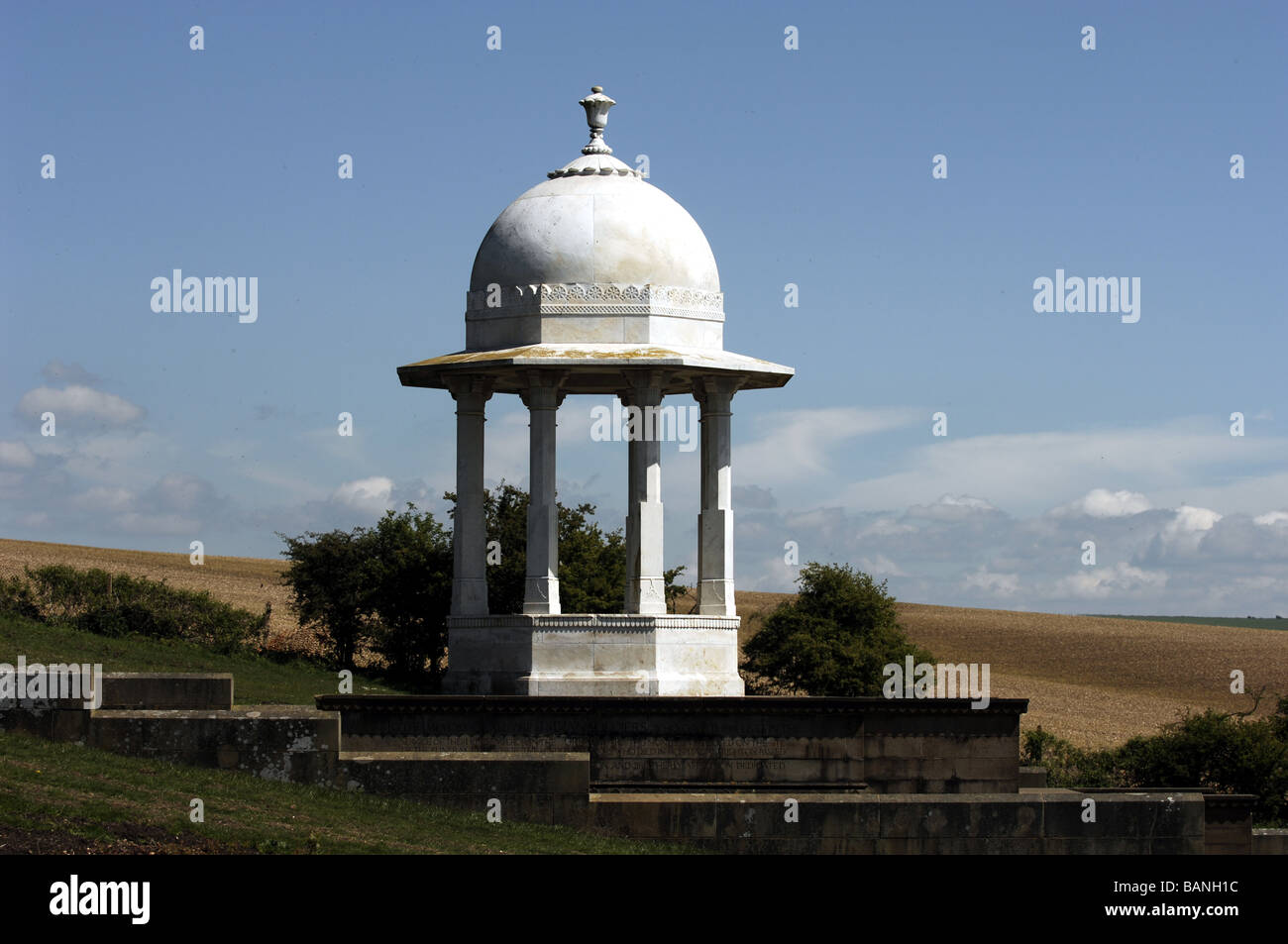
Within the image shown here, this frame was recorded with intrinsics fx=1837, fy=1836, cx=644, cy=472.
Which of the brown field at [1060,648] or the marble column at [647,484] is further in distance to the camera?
the brown field at [1060,648]

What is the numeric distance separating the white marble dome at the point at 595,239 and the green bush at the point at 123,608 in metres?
22.6

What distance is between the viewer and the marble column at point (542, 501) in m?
29.8

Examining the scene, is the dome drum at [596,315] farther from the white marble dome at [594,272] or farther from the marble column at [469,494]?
the marble column at [469,494]

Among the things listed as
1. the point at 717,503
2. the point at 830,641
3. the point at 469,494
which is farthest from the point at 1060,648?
the point at 469,494

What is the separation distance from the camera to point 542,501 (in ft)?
98.1

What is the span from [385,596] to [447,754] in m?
24.9

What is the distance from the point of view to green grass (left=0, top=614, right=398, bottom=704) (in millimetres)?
40250

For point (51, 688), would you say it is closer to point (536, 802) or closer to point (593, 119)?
point (536, 802)

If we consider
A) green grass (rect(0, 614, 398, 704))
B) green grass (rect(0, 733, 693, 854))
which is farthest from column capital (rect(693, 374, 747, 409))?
green grass (rect(0, 614, 398, 704))

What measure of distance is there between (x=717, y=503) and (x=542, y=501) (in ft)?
10.0

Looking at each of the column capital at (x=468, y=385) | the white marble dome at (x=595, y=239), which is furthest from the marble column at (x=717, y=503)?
the column capital at (x=468, y=385)

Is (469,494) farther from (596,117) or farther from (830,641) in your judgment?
(830,641)
